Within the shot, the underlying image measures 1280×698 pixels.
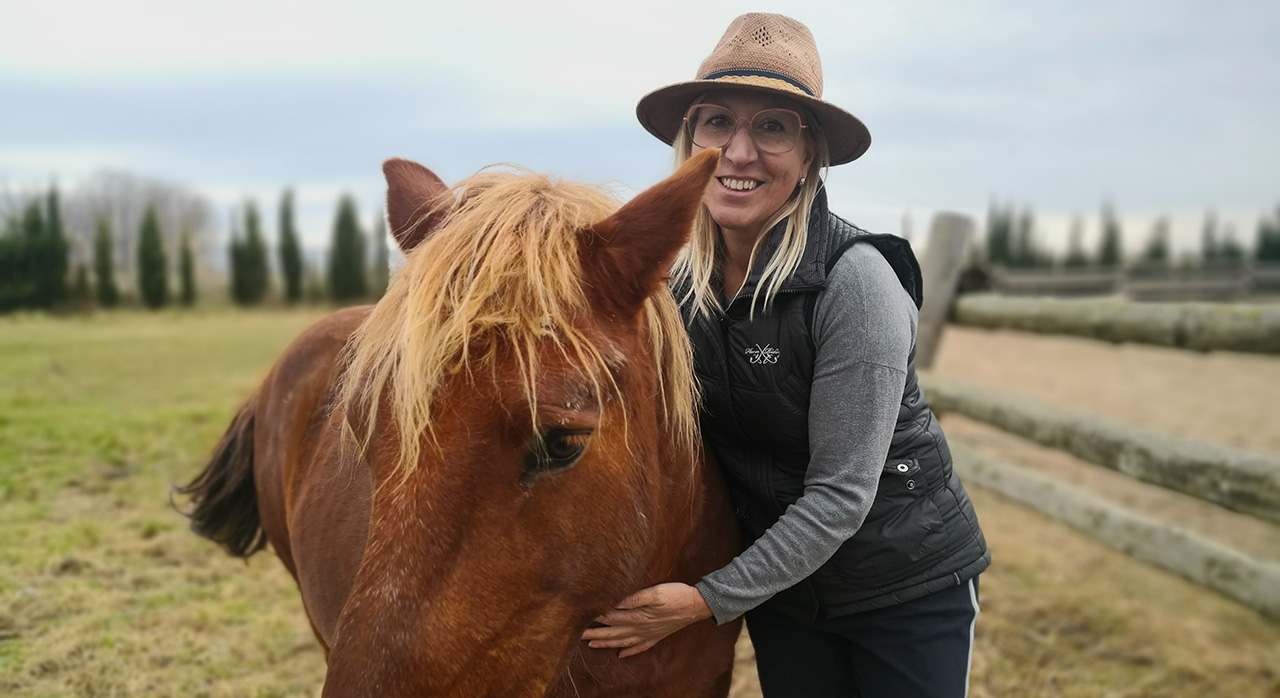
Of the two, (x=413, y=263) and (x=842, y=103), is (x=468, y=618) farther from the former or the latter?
(x=842, y=103)

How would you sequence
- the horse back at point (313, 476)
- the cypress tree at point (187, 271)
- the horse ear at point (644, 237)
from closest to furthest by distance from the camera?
the horse ear at point (644, 237), the horse back at point (313, 476), the cypress tree at point (187, 271)

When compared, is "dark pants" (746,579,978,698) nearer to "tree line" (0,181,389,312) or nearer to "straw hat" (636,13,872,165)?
"straw hat" (636,13,872,165)

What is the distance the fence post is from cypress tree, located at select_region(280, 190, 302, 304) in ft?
112

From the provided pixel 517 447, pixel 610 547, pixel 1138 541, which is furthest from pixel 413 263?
pixel 1138 541

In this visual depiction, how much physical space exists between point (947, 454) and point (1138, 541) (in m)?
2.98

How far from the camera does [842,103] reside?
192cm

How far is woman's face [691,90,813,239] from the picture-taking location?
1.89 m

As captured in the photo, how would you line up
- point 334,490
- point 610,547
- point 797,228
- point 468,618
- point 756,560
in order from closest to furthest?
point 468,618 < point 610,547 < point 756,560 < point 797,228 < point 334,490

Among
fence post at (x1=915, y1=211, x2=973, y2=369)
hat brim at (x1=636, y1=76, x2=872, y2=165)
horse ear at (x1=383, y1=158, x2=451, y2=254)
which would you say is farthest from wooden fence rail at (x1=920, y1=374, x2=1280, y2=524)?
horse ear at (x1=383, y1=158, x2=451, y2=254)

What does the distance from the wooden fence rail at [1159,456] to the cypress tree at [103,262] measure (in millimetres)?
29441

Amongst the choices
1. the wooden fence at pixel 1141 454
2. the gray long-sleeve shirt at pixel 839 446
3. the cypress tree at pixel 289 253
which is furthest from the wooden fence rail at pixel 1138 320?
the cypress tree at pixel 289 253

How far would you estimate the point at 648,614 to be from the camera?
1632mm

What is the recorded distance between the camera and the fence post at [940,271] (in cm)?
534

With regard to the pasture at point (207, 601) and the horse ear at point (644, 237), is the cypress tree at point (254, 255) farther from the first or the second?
the horse ear at point (644, 237)
